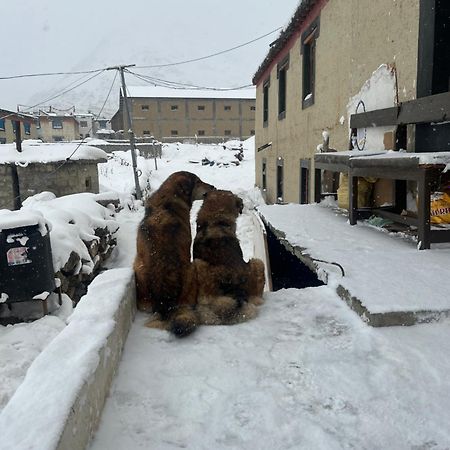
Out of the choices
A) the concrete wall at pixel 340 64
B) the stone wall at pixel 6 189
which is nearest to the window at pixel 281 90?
the concrete wall at pixel 340 64

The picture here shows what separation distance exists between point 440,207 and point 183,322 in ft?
10.1

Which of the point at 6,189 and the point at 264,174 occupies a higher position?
the point at 264,174

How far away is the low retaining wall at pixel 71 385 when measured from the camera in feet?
5.16

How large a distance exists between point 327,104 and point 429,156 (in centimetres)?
531

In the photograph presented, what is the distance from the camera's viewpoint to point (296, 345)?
2646mm

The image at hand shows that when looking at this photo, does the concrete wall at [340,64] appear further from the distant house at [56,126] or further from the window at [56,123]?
the window at [56,123]

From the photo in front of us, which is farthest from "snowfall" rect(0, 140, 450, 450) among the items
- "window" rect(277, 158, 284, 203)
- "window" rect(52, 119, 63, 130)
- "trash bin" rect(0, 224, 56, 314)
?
"window" rect(52, 119, 63, 130)

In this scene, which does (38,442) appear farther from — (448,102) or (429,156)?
(448,102)

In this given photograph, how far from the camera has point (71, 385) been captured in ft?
6.05

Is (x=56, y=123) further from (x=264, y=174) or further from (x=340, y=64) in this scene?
(x=340, y=64)

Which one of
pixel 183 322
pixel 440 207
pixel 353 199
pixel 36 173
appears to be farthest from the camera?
pixel 36 173

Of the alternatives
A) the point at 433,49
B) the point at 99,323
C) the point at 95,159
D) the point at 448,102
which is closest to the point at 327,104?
the point at 433,49

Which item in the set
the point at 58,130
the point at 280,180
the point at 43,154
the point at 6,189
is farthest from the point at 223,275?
the point at 58,130

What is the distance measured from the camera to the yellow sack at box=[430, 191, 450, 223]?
4551 mm
